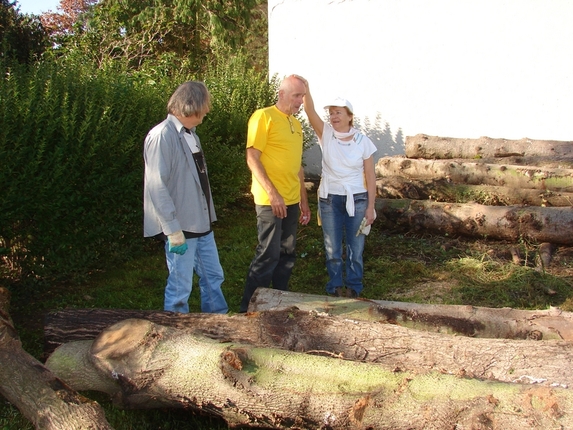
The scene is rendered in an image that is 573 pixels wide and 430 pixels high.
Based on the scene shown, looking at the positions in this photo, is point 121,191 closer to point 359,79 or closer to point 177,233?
point 177,233

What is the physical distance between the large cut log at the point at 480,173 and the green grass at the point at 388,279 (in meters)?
0.96

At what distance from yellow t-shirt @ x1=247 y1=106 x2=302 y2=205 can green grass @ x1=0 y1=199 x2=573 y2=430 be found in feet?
3.91

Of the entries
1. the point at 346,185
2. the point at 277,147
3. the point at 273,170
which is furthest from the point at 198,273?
the point at 346,185

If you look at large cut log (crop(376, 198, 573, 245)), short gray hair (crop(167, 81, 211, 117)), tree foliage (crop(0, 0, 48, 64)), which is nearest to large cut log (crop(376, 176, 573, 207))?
large cut log (crop(376, 198, 573, 245))

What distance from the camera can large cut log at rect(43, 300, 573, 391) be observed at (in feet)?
10.8

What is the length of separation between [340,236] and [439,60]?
Answer: 16.5 feet

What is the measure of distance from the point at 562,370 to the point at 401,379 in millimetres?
974

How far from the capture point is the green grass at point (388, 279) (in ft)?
17.7

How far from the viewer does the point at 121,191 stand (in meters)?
5.90

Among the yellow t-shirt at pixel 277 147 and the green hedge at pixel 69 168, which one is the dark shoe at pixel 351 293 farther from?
the green hedge at pixel 69 168

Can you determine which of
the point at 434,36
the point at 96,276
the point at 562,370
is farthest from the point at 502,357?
the point at 434,36

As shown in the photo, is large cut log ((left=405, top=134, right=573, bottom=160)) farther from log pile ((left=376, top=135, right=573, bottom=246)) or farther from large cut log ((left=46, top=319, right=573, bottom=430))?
large cut log ((left=46, top=319, right=573, bottom=430))

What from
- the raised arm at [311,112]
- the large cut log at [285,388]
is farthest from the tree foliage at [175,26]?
the large cut log at [285,388]

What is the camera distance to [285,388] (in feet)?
9.88
